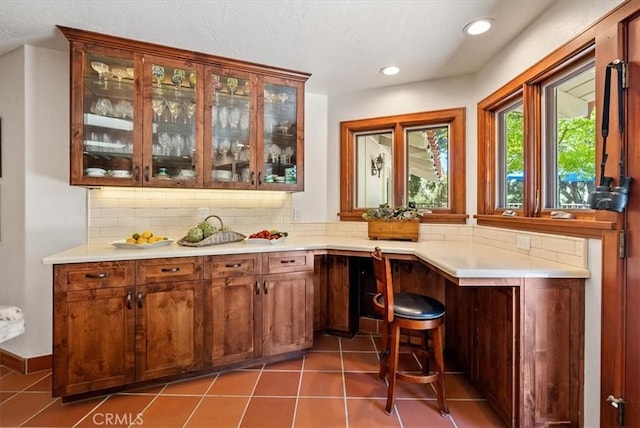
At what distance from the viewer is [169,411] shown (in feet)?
6.12

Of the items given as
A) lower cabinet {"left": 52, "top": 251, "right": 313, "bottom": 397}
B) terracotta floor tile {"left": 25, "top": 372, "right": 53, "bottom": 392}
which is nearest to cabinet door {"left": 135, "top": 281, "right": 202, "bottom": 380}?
lower cabinet {"left": 52, "top": 251, "right": 313, "bottom": 397}

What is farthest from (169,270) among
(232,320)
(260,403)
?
(260,403)

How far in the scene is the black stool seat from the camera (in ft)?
5.90

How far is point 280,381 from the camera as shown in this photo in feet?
7.22

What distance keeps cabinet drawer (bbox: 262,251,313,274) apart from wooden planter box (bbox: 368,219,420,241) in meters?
0.68

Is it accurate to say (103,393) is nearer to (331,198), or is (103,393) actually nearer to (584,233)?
(331,198)

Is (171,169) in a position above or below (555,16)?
below

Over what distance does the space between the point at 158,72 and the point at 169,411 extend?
7.55 ft

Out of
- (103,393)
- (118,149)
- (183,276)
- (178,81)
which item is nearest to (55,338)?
(103,393)

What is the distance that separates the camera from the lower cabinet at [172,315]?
1910 millimetres

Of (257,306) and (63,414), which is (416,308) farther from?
(63,414)

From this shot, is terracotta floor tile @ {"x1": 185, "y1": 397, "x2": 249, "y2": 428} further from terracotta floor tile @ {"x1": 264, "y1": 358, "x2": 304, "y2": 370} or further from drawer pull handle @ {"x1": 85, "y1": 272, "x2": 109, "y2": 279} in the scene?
drawer pull handle @ {"x1": 85, "y1": 272, "x2": 109, "y2": 279}

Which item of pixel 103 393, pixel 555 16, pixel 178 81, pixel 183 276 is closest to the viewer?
pixel 555 16

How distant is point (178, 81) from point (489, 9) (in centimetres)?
217
